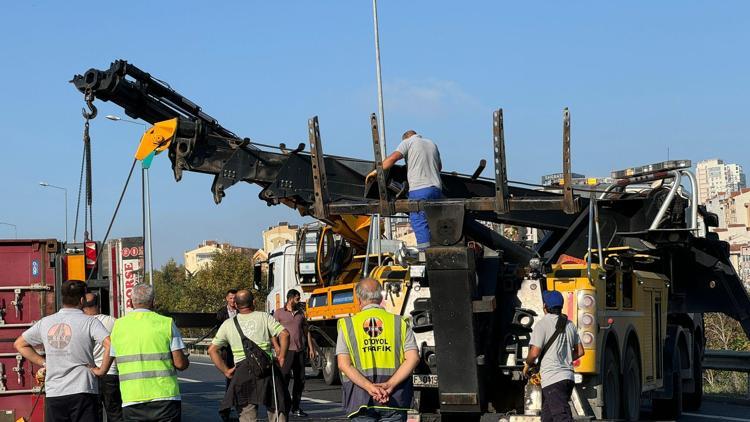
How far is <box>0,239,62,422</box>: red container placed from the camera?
13367 millimetres

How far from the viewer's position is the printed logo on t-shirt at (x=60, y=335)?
30.3ft

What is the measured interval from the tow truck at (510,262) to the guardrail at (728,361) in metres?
1.17

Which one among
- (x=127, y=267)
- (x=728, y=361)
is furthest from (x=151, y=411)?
(x=728, y=361)

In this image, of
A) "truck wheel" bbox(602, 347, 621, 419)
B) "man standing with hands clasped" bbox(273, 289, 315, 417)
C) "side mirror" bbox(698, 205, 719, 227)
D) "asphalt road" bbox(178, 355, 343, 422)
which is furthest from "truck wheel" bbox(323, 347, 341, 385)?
"truck wheel" bbox(602, 347, 621, 419)

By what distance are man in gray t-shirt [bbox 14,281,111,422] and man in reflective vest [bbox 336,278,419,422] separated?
6.83 feet

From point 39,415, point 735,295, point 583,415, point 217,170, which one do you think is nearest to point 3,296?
point 39,415

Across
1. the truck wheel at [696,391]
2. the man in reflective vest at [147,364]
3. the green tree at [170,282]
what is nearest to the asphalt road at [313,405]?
the truck wheel at [696,391]

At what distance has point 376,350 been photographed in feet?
26.9

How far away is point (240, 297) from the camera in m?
10.7

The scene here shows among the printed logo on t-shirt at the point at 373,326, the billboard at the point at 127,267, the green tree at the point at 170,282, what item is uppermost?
the billboard at the point at 127,267

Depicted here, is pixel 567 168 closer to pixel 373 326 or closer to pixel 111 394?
pixel 373 326

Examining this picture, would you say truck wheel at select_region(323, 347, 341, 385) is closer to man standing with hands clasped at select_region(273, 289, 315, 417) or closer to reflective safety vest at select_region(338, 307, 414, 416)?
man standing with hands clasped at select_region(273, 289, 315, 417)

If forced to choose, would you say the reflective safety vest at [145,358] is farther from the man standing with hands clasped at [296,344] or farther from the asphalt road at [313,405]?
the man standing with hands clasped at [296,344]

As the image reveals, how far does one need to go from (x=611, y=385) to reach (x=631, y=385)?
959 millimetres
